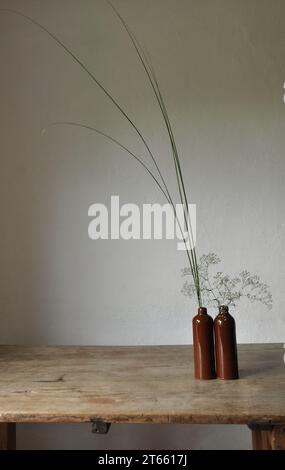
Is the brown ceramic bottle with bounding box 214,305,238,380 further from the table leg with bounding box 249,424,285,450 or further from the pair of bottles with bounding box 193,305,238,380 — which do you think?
the table leg with bounding box 249,424,285,450

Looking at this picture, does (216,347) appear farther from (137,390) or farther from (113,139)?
(113,139)

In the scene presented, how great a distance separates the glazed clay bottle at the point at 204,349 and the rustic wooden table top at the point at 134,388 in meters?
0.03

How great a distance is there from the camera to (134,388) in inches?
50.3

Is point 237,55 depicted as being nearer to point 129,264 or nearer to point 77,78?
point 77,78

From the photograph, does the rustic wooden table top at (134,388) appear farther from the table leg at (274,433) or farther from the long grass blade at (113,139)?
the long grass blade at (113,139)

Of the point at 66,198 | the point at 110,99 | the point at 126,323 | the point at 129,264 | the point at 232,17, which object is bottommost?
the point at 126,323

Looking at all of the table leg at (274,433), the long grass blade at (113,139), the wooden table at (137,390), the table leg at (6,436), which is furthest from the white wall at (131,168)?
the table leg at (274,433)

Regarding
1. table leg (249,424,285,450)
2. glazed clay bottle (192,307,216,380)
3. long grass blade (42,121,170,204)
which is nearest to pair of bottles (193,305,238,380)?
glazed clay bottle (192,307,216,380)

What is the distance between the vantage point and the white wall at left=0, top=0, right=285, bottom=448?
2.01 m

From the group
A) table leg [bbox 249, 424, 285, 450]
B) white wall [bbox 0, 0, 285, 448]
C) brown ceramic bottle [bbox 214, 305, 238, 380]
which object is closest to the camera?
table leg [bbox 249, 424, 285, 450]

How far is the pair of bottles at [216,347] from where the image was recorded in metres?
1.33

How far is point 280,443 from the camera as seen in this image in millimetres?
1098

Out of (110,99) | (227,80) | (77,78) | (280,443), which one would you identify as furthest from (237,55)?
(280,443)
